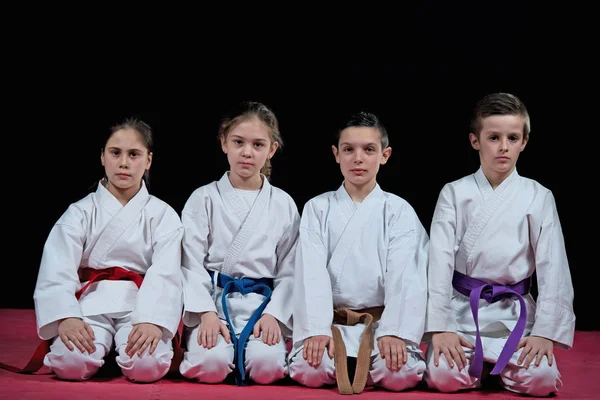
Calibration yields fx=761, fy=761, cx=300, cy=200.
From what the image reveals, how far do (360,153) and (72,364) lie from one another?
134cm

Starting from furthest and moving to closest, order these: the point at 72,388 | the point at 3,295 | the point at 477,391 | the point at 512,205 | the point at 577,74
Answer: the point at 3,295 < the point at 577,74 < the point at 512,205 < the point at 477,391 < the point at 72,388

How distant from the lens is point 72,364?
2.66 meters

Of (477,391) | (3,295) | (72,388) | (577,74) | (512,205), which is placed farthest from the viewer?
(3,295)

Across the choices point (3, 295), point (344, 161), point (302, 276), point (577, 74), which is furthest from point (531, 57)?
point (3, 295)

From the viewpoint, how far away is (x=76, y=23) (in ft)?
13.6

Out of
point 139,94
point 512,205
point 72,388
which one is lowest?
point 72,388

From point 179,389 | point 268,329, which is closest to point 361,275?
point 268,329

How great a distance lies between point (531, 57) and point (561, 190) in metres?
0.74

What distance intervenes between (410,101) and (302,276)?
1635mm

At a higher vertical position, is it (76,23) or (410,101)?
(76,23)

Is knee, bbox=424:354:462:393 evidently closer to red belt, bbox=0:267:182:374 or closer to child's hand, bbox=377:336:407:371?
child's hand, bbox=377:336:407:371

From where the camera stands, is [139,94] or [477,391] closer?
[477,391]

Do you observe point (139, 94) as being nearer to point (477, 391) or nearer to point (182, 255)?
point (182, 255)

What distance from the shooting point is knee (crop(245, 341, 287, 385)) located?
2.77 metres
